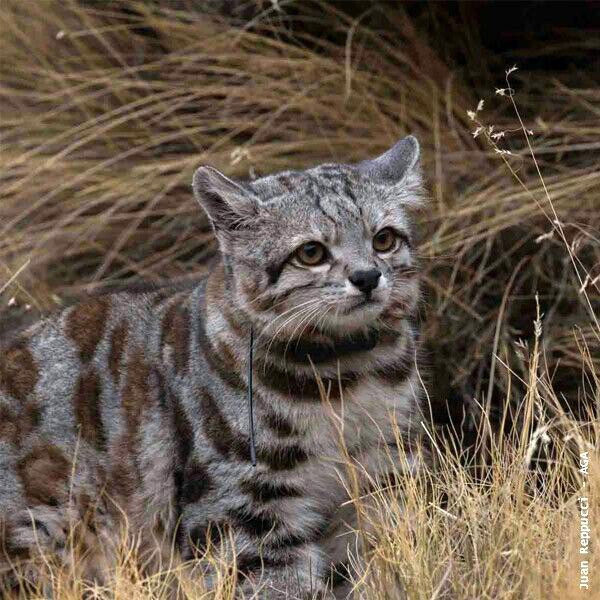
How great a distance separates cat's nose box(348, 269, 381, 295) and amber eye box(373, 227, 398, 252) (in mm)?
242

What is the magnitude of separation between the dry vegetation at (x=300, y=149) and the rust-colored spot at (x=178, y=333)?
1.76m

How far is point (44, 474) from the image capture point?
15.1 ft

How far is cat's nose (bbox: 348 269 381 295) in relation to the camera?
14.0ft

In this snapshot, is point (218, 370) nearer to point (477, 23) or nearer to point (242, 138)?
point (242, 138)

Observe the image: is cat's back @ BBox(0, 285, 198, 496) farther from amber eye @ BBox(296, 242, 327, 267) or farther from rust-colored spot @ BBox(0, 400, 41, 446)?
amber eye @ BBox(296, 242, 327, 267)

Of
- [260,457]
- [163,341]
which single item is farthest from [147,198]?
[260,457]

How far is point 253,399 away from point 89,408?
664 millimetres

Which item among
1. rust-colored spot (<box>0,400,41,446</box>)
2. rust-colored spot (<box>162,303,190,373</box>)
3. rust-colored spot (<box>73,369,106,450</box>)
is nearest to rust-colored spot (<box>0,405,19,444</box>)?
rust-colored spot (<box>0,400,41,446</box>)

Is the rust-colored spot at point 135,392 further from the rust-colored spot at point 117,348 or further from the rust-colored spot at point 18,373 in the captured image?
the rust-colored spot at point 18,373

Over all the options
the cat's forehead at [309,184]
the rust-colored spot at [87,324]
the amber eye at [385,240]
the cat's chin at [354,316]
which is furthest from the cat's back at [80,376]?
the amber eye at [385,240]

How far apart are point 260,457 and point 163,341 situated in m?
0.70

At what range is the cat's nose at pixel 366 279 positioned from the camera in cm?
426

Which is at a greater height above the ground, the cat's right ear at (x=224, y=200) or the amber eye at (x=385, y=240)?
the cat's right ear at (x=224, y=200)

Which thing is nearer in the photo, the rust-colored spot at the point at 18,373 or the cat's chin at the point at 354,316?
the cat's chin at the point at 354,316
